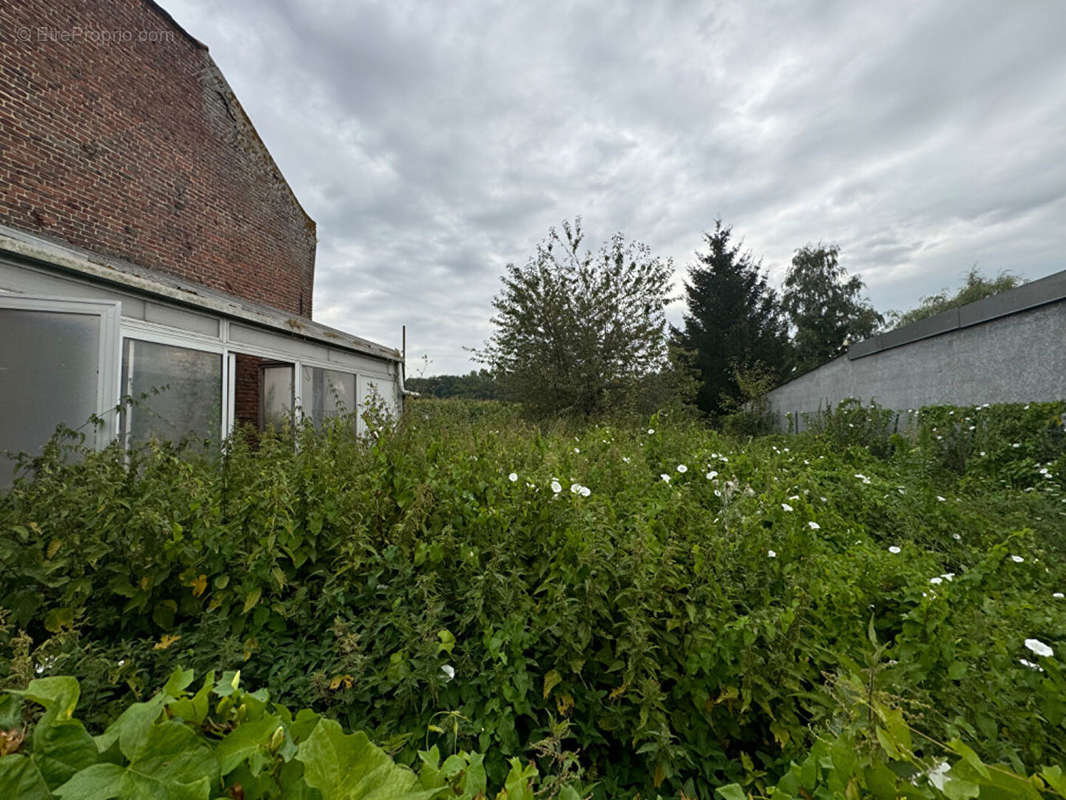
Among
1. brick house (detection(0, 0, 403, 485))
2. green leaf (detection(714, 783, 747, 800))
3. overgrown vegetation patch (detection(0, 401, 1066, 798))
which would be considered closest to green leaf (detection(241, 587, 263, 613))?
overgrown vegetation patch (detection(0, 401, 1066, 798))

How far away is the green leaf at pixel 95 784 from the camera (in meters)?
0.47

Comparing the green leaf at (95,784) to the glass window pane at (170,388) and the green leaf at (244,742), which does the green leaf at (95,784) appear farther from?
the glass window pane at (170,388)

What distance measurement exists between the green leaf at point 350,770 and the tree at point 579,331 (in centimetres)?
1056

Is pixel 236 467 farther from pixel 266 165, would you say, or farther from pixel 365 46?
pixel 266 165

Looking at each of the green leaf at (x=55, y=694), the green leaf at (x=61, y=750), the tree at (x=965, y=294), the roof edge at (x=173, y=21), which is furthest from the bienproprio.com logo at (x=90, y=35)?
the tree at (x=965, y=294)

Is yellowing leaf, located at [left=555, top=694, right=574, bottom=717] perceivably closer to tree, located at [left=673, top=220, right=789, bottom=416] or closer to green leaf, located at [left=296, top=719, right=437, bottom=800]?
green leaf, located at [left=296, top=719, right=437, bottom=800]

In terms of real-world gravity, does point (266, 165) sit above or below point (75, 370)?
above

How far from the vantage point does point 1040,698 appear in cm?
138

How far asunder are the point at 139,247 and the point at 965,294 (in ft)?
114

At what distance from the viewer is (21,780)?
1.57 feet

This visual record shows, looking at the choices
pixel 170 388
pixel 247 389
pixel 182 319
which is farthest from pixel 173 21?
pixel 170 388

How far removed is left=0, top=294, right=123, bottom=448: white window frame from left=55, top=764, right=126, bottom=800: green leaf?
450cm

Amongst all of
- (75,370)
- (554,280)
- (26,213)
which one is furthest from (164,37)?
(554,280)

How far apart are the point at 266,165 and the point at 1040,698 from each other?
13.0 m
